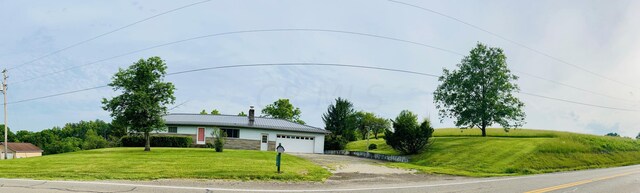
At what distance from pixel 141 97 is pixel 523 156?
2817cm

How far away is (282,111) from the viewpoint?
248 ft

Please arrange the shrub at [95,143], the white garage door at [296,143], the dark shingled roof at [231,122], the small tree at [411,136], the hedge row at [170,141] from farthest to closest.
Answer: the shrub at [95,143]
the white garage door at [296,143]
the dark shingled roof at [231,122]
the hedge row at [170,141]
the small tree at [411,136]

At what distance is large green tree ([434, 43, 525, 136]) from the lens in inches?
1795

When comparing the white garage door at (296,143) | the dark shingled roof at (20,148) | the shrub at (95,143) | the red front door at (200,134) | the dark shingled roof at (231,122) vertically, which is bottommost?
the dark shingled roof at (20,148)

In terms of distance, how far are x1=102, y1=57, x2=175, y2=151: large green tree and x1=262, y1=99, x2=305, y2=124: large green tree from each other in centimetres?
4277

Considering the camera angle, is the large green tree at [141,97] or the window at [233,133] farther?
the window at [233,133]

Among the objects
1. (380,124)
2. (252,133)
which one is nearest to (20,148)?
(252,133)

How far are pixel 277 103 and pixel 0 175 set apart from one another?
204 feet

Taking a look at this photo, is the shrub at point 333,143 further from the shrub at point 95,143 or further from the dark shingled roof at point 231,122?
the shrub at point 95,143

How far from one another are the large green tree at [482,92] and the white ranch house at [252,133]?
632 inches

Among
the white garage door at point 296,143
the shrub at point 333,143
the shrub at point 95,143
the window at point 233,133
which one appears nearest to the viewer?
the window at point 233,133

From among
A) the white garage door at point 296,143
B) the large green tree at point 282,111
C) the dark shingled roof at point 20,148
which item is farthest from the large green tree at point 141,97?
the dark shingled roof at point 20,148

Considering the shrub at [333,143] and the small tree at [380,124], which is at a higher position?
the small tree at [380,124]

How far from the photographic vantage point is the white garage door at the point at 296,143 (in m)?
43.0
